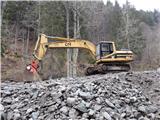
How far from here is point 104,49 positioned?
1709 cm

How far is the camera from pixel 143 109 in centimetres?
1027

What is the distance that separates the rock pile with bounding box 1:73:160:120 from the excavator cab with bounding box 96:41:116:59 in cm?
518

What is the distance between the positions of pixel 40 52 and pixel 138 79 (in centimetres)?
443

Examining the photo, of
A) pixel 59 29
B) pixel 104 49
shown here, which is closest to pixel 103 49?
pixel 104 49

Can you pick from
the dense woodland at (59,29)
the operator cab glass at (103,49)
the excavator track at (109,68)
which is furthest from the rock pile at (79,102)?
the dense woodland at (59,29)

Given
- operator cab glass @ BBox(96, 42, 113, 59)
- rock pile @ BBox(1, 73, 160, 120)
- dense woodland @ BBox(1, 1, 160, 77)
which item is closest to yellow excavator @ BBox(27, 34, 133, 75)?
operator cab glass @ BBox(96, 42, 113, 59)

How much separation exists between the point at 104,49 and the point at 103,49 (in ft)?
0.19

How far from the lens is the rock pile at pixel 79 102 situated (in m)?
9.57

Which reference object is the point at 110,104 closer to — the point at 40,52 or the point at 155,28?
the point at 40,52

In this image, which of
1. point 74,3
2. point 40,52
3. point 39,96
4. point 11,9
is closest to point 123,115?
point 39,96

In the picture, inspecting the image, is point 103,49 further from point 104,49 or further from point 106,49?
point 106,49

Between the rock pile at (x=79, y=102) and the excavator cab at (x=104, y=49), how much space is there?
204 inches

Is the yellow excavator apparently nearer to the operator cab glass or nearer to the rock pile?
the operator cab glass

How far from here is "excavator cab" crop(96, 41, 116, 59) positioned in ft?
55.8
